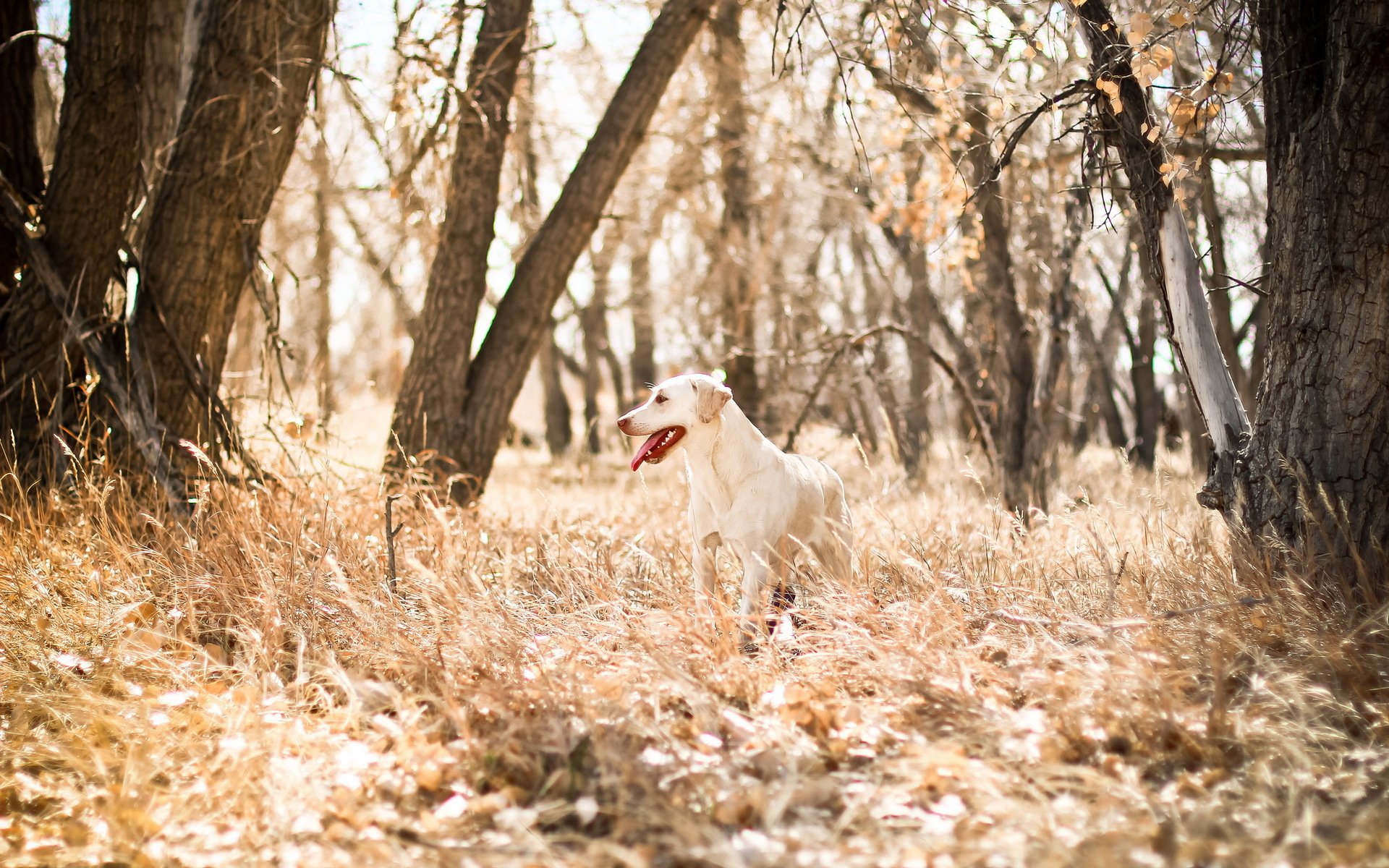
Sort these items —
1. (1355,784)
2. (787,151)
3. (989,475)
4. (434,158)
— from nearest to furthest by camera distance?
(1355,784)
(434,158)
(989,475)
(787,151)

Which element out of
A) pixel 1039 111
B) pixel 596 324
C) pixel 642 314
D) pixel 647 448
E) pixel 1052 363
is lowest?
pixel 647 448

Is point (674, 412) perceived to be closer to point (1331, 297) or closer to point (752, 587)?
point (752, 587)

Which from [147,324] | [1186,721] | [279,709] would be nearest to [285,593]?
[279,709]

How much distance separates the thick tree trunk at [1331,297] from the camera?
142 inches

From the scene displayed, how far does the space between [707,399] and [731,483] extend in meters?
0.36

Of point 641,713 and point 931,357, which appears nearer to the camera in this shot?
point 641,713

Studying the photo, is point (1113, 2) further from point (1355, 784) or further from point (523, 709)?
point (523, 709)

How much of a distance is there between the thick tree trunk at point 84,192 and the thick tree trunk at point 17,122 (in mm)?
324

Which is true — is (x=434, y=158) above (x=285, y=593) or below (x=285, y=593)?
above

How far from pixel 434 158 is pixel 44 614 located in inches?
148

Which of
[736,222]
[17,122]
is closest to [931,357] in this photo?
[736,222]

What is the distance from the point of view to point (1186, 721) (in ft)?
9.41

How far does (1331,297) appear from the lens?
12.1 ft

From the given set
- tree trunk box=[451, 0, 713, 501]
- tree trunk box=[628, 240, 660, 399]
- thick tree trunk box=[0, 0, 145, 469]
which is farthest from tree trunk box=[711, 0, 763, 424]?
thick tree trunk box=[0, 0, 145, 469]
